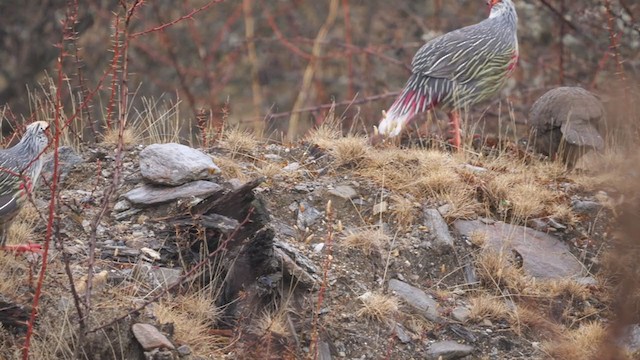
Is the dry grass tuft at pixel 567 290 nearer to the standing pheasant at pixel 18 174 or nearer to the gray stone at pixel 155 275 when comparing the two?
the gray stone at pixel 155 275

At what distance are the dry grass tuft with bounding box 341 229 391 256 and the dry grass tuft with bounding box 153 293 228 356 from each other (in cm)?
115

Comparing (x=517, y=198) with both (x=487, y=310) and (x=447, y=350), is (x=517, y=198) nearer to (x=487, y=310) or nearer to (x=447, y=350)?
(x=487, y=310)

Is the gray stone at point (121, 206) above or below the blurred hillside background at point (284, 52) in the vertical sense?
above

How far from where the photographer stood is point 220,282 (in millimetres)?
5648

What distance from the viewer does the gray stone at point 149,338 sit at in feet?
16.4

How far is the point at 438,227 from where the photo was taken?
673 cm

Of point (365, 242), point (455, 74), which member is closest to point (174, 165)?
point (365, 242)

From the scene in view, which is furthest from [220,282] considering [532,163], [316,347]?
[532,163]

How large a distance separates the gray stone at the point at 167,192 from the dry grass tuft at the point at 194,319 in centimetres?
90

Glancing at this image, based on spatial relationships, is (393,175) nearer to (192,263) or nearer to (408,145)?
(408,145)

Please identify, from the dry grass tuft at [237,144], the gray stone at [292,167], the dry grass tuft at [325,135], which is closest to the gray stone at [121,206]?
the dry grass tuft at [237,144]

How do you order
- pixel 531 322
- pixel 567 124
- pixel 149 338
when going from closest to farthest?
1. pixel 149 338
2. pixel 531 322
3. pixel 567 124

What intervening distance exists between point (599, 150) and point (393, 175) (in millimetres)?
1881

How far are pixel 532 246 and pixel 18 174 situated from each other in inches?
128
